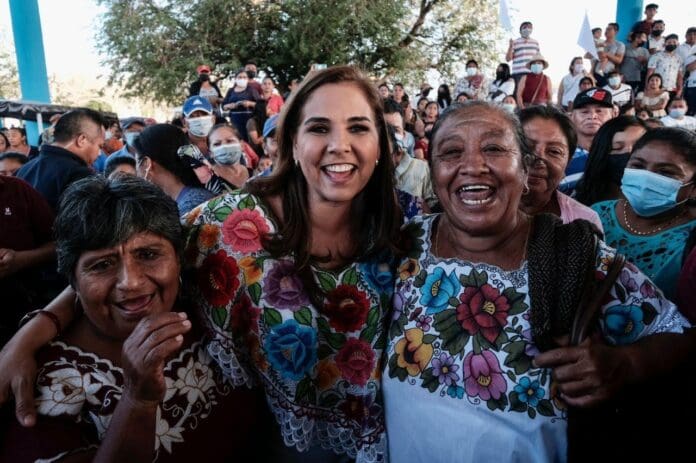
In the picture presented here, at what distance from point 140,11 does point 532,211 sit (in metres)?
17.2

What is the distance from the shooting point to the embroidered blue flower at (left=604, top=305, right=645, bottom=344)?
1.58 m

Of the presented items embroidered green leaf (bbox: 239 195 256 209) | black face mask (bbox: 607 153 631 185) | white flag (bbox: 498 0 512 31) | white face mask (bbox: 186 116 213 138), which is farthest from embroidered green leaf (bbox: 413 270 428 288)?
white flag (bbox: 498 0 512 31)

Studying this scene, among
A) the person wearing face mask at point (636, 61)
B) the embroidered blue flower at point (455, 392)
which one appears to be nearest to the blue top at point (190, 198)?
the embroidered blue flower at point (455, 392)

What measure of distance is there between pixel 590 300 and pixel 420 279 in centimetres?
56

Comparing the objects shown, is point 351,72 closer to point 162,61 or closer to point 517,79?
point 517,79

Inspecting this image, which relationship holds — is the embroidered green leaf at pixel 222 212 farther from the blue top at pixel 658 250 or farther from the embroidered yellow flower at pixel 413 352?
the blue top at pixel 658 250

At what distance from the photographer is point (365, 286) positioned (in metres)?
1.92

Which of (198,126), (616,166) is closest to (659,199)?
(616,166)

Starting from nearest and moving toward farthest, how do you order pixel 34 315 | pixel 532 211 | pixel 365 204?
pixel 34 315 → pixel 365 204 → pixel 532 211

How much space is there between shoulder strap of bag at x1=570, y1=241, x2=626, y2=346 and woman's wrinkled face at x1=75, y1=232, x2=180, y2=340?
50.2 inches

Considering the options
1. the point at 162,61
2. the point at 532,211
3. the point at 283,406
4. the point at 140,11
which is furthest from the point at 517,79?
the point at 140,11

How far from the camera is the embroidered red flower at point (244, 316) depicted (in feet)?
6.10

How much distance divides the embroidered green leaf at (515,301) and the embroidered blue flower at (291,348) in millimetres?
698

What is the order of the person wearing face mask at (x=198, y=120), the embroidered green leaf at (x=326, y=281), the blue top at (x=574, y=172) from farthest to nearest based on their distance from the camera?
the person wearing face mask at (x=198, y=120), the blue top at (x=574, y=172), the embroidered green leaf at (x=326, y=281)
